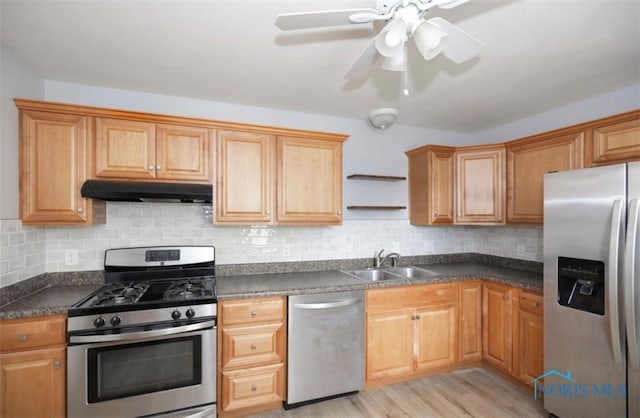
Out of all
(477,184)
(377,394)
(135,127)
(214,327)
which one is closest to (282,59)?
(135,127)

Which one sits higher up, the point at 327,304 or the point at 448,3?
the point at 448,3

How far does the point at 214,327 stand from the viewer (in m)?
2.04

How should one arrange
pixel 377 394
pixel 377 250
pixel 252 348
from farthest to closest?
1. pixel 377 250
2. pixel 377 394
3. pixel 252 348

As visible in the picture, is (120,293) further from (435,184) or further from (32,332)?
(435,184)

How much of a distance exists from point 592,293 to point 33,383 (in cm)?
339

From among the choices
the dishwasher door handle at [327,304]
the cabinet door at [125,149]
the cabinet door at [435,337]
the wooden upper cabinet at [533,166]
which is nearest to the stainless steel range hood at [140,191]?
the cabinet door at [125,149]

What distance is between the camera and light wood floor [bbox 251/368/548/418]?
2.22 meters

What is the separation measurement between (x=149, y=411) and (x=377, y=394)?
66.1 inches

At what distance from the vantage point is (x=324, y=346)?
2.31 metres

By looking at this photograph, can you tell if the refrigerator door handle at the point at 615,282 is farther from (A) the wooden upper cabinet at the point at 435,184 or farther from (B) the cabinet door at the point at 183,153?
Result: (B) the cabinet door at the point at 183,153

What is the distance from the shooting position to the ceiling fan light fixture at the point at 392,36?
1.23 m

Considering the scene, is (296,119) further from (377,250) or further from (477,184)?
(477,184)

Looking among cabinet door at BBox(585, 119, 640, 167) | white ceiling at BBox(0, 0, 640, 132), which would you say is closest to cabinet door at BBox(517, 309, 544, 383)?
cabinet door at BBox(585, 119, 640, 167)

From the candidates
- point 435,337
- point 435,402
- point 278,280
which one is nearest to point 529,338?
point 435,337
